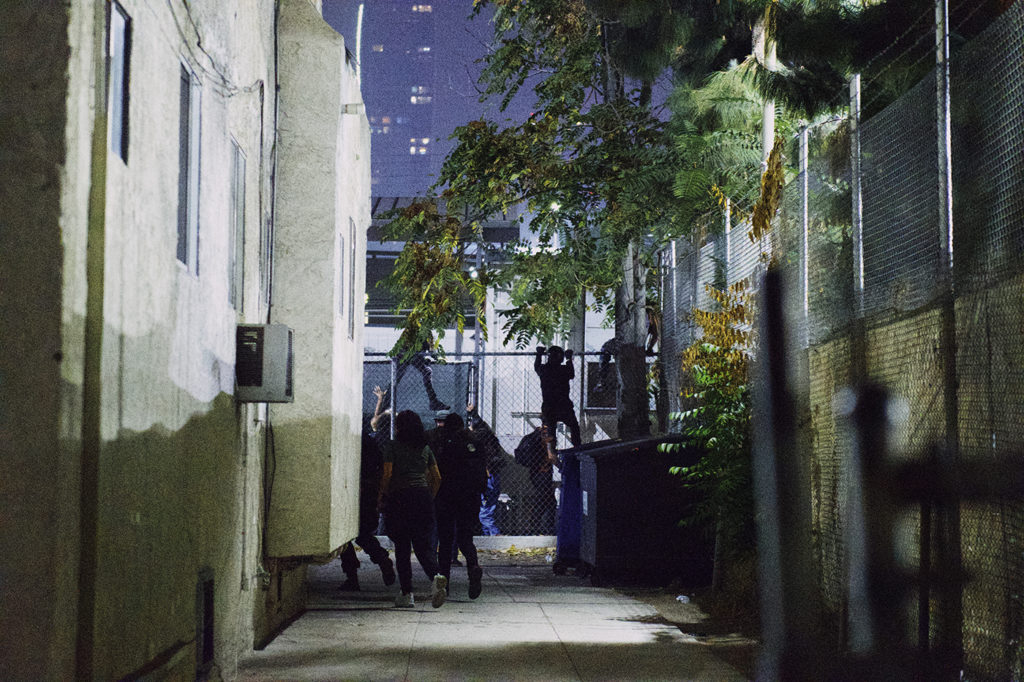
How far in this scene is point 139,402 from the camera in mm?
5145

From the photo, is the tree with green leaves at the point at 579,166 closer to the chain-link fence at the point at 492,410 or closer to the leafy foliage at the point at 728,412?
the chain-link fence at the point at 492,410

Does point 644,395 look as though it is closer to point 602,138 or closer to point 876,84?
point 602,138

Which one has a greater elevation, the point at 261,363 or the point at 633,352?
the point at 633,352

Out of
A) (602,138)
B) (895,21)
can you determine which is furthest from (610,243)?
(895,21)

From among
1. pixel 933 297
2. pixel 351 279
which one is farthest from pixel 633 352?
pixel 933 297

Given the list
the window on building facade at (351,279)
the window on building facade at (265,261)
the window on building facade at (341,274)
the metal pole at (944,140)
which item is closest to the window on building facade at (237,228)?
the window on building facade at (265,261)

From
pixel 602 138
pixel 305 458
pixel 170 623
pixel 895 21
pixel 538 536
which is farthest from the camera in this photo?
pixel 538 536

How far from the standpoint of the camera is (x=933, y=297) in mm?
6453

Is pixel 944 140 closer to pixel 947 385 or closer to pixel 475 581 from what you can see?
pixel 947 385

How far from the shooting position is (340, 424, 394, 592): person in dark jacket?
12.7 meters

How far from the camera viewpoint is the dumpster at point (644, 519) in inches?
512

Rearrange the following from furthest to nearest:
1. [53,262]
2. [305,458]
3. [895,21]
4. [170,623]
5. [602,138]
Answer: [602,138] → [895,21] → [305,458] → [170,623] → [53,262]

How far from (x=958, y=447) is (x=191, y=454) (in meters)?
4.04

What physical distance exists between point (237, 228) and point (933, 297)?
4497 mm
